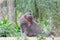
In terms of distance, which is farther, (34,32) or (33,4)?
(33,4)

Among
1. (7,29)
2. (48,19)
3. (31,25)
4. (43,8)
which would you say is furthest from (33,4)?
(31,25)

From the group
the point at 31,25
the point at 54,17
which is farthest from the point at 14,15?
the point at 31,25

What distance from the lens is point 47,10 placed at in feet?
21.7

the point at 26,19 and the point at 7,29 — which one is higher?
the point at 26,19

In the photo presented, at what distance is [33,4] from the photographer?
6777mm

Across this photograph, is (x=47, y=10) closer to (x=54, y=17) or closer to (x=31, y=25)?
(x=54, y=17)

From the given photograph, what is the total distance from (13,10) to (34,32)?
3.11 meters

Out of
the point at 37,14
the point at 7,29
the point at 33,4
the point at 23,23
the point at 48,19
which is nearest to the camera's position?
the point at 23,23

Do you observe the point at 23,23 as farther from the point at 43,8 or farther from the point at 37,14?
the point at 37,14

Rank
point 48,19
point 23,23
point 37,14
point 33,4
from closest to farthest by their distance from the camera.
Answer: point 23,23, point 48,19, point 33,4, point 37,14

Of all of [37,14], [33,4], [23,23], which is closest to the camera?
[23,23]

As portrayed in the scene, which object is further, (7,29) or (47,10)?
(47,10)

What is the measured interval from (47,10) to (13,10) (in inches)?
44.1

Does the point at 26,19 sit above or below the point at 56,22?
above
